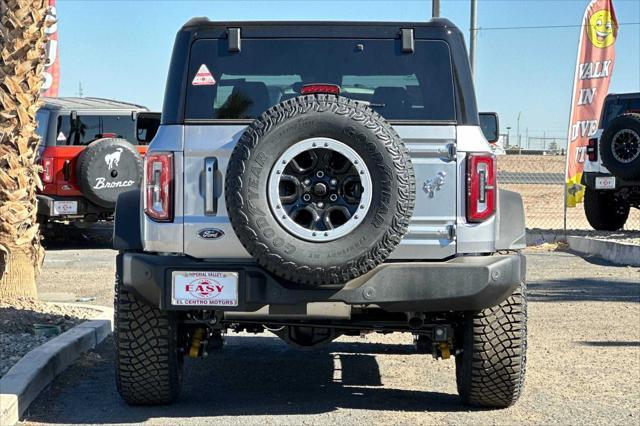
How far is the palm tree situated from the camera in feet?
31.1

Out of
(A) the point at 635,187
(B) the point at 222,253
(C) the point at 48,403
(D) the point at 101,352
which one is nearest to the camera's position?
(B) the point at 222,253

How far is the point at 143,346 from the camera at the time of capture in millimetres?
6270

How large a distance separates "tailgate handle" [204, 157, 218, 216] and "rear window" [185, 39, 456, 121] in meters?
0.37

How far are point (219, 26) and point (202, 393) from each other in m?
2.18

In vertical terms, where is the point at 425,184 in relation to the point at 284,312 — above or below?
above

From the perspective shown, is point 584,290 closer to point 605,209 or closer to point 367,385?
point 367,385

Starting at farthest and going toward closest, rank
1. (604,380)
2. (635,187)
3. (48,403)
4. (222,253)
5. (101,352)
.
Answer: (635,187) < (101,352) < (604,380) < (48,403) < (222,253)

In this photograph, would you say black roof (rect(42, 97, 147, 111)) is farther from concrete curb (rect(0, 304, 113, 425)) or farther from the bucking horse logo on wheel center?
concrete curb (rect(0, 304, 113, 425))

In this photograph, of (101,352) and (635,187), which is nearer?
(101,352)

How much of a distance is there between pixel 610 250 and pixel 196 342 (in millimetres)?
10303

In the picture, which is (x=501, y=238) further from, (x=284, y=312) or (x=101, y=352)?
(x=101, y=352)

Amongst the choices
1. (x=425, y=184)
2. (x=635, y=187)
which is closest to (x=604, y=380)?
(x=425, y=184)

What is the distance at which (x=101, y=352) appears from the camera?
851 centimetres

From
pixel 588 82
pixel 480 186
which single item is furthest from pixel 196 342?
pixel 588 82
